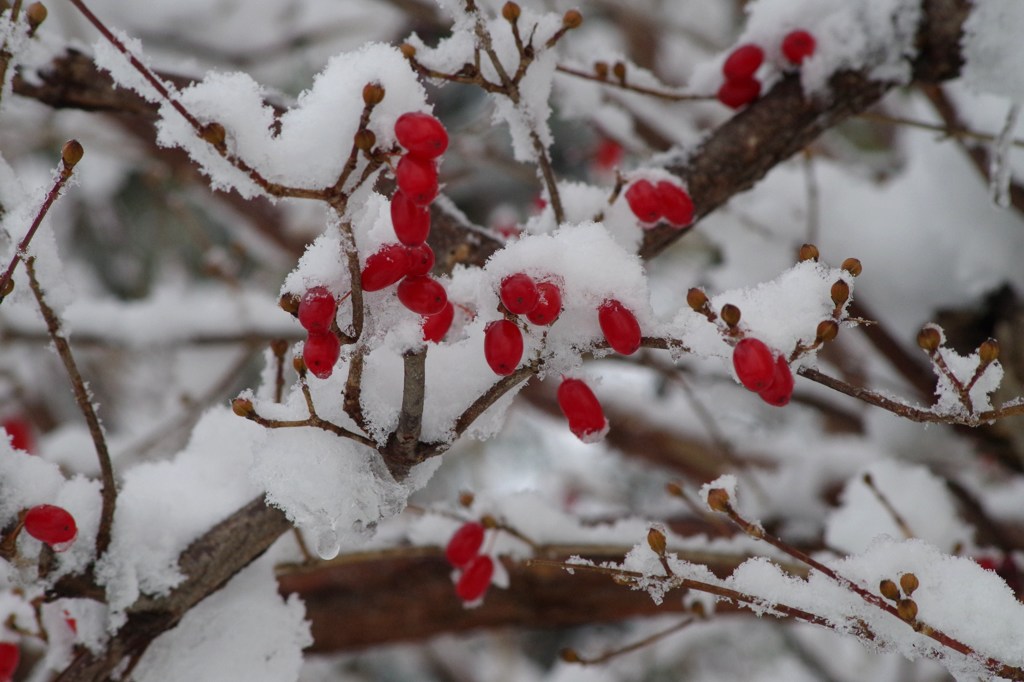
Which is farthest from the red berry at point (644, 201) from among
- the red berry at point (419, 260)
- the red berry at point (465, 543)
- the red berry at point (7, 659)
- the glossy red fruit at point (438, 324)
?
the red berry at point (7, 659)

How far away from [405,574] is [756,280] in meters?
1.62

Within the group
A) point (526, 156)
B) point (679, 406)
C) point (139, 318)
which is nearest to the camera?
point (526, 156)

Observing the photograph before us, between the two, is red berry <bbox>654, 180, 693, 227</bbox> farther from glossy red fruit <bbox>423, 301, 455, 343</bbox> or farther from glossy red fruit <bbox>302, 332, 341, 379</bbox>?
glossy red fruit <bbox>302, 332, 341, 379</bbox>

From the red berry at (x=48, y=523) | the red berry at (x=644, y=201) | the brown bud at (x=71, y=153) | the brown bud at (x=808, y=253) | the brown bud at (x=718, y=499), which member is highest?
the red berry at (x=644, y=201)

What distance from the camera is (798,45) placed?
1757 millimetres

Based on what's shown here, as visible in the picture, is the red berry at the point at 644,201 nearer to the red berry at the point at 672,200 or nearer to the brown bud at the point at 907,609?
the red berry at the point at 672,200

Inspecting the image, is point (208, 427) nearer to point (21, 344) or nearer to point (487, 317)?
point (487, 317)

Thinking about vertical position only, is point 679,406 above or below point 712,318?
above

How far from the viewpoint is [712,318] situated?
98 centimetres

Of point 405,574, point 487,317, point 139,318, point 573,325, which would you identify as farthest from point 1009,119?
point 139,318

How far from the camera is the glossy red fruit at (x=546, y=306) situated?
39.0 inches

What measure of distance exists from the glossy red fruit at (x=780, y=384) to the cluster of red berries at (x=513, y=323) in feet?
0.90

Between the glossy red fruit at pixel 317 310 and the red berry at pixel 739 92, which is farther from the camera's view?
the red berry at pixel 739 92

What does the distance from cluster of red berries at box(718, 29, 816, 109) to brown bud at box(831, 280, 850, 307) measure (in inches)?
37.6
